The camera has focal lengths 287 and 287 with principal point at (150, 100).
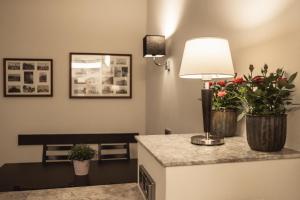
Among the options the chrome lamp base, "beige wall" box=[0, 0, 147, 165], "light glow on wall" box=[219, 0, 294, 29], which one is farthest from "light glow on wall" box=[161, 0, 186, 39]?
the chrome lamp base

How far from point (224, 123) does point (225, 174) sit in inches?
19.0

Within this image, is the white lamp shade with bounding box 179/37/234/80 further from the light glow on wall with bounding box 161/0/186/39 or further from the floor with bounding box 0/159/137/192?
the light glow on wall with bounding box 161/0/186/39

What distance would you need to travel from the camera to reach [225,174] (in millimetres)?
1092

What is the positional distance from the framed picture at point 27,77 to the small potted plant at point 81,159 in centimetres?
172

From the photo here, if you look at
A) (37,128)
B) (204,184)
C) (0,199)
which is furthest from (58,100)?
(204,184)

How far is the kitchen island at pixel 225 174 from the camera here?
1.05m

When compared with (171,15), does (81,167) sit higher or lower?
lower

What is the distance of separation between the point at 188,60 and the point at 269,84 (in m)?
0.37

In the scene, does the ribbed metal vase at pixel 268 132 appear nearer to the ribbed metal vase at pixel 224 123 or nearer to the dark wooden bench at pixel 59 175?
the ribbed metal vase at pixel 224 123

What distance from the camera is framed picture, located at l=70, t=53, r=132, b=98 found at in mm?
3994

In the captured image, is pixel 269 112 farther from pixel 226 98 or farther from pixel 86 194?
pixel 86 194

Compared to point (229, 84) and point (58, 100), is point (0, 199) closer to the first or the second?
point (229, 84)

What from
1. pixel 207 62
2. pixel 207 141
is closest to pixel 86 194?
pixel 207 141

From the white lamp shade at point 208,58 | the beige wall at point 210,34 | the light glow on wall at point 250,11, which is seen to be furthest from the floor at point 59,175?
the light glow on wall at point 250,11
